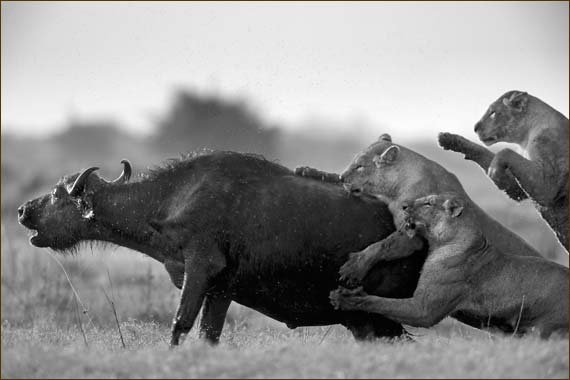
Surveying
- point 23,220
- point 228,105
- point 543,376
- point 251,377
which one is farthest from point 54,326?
point 228,105

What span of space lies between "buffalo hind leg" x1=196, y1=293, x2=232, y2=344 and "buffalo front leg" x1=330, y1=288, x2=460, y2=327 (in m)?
1.16

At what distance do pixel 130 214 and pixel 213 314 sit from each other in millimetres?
1158

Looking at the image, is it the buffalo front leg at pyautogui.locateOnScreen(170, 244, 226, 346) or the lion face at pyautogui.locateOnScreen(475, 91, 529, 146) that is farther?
the lion face at pyautogui.locateOnScreen(475, 91, 529, 146)

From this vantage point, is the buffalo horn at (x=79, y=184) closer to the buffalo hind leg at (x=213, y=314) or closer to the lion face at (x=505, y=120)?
the buffalo hind leg at (x=213, y=314)

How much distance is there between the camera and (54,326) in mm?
11227

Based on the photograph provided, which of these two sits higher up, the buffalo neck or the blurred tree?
the blurred tree

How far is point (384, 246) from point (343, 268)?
0.39m

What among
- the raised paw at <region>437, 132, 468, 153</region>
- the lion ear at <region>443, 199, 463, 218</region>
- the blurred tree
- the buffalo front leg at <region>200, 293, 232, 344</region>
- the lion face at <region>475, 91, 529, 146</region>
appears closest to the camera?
the lion ear at <region>443, 199, 463, 218</region>

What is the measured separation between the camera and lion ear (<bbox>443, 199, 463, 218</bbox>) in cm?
869

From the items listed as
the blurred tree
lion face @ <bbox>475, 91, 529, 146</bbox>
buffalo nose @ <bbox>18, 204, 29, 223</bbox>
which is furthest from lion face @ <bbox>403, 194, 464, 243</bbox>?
the blurred tree

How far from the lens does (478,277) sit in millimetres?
8719

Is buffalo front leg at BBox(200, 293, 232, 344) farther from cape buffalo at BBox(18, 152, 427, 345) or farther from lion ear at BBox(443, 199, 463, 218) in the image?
lion ear at BBox(443, 199, 463, 218)

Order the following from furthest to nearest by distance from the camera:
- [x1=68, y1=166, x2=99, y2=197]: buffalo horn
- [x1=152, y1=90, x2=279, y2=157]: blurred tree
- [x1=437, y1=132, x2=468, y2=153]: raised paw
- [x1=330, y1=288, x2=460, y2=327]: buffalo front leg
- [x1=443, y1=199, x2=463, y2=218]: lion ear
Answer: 1. [x1=152, y1=90, x2=279, y2=157]: blurred tree
2. [x1=437, y1=132, x2=468, y2=153]: raised paw
3. [x1=68, y1=166, x2=99, y2=197]: buffalo horn
4. [x1=443, y1=199, x2=463, y2=218]: lion ear
5. [x1=330, y1=288, x2=460, y2=327]: buffalo front leg

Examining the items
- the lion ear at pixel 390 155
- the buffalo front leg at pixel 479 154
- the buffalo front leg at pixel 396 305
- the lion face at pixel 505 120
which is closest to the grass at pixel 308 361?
the buffalo front leg at pixel 396 305
